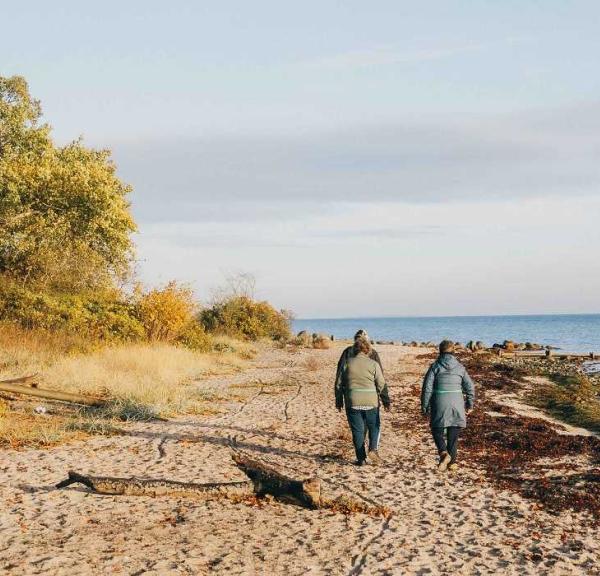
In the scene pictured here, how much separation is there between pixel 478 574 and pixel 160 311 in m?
26.5

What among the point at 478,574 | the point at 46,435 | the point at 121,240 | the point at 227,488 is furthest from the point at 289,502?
the point at 121,240

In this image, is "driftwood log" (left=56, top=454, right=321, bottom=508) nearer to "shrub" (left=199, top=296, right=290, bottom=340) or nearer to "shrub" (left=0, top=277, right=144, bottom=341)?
"shrub" (left=0, top=277, right=144, bottom=341)

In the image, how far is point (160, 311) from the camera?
32.6m

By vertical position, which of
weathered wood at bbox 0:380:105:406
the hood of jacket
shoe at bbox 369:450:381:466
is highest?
the hood of jacket

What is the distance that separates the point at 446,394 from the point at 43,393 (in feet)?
32.7

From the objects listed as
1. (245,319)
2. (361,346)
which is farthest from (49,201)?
(245,319)

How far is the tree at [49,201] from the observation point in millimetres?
25125

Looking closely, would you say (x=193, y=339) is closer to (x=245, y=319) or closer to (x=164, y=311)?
(x=164, y=311)

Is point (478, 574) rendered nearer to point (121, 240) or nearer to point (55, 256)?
point (121, 240)

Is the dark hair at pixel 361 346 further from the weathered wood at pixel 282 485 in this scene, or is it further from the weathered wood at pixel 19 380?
the weathered wood at pixel 19 380

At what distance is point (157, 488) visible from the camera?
9.90m

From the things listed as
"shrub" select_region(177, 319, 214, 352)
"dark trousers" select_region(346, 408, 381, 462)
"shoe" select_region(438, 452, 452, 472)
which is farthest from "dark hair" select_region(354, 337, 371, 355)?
"shrub" select_region(177, 319, 214, 352)

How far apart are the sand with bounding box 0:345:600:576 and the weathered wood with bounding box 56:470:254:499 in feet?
0.38

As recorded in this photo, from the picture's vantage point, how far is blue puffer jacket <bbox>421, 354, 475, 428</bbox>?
39.5 ft
